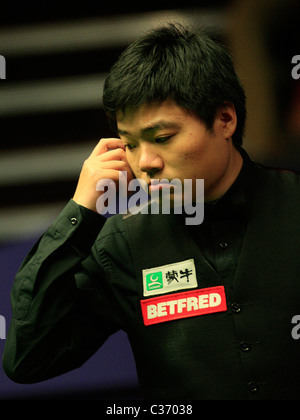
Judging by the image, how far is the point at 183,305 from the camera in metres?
2.02

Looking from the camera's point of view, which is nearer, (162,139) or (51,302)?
(162,139)

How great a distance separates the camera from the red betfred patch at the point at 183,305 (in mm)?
1978

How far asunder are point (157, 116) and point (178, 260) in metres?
0.51

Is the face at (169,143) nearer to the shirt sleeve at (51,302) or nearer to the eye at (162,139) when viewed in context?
the eye at (162,139)

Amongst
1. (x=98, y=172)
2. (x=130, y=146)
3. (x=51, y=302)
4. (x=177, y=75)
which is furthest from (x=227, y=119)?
(x=51, y=302)

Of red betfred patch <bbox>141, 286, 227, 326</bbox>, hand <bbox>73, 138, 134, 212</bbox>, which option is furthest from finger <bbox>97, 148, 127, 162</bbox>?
red betfred patch <bbox>141, 286, 227, 326</bbox>

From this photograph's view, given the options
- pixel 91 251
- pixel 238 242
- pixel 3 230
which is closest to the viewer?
pixel 238 242

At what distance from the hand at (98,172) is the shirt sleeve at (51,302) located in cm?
4

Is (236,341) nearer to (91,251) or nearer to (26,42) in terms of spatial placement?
(91,251)

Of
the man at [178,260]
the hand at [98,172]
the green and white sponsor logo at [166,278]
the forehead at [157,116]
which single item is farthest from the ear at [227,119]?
the green and white sponsor logo at [166,278]

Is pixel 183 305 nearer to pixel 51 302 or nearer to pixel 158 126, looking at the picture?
pixel 51 302

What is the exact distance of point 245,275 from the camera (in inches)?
77.9

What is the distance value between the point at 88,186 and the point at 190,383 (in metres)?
0.73

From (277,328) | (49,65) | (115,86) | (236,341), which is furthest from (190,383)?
(49,65)
